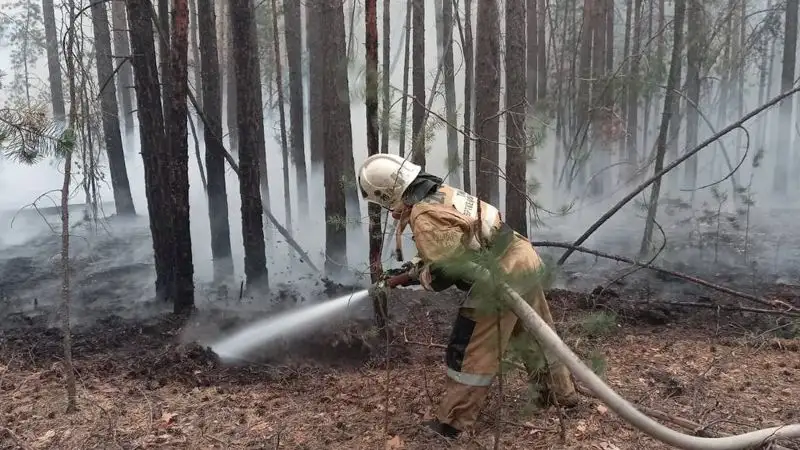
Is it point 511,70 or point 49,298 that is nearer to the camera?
point 511,70

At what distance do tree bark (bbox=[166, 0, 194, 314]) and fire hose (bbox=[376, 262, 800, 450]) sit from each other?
5364mm

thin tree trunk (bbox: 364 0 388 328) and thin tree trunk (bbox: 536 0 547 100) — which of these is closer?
thin tree trunk (bbox: 364 0 388 328)

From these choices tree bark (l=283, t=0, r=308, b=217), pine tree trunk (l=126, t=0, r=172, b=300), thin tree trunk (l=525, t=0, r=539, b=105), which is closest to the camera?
pine tree trunk (l=126, t=0, r=172, b=300)

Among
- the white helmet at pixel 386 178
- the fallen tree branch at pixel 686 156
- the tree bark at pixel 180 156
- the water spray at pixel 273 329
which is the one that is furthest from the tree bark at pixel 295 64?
the white helmet at pixel 386 178

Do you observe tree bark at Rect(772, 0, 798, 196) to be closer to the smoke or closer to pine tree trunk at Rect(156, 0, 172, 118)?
the smoke

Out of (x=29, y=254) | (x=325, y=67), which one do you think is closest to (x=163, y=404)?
(x=325, y=67)

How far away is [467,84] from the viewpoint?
14.4m

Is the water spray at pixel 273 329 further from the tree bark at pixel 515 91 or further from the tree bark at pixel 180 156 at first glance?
the tree bark at pixel 515 91

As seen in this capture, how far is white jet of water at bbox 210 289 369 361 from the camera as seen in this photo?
654 centimetres

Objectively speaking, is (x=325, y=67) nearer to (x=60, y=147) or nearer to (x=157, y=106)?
(x=157, y=106)

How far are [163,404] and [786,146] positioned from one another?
22.2 meters

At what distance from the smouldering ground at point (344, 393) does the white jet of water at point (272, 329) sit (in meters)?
0.47

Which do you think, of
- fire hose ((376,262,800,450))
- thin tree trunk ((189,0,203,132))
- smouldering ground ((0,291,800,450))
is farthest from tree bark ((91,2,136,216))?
fire hose ((376,262,800,450))

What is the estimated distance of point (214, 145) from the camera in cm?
1031
